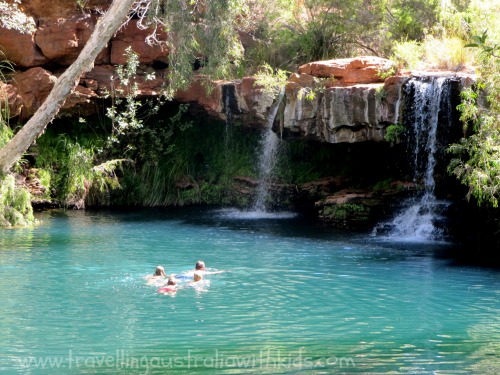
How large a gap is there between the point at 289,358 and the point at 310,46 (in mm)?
17020

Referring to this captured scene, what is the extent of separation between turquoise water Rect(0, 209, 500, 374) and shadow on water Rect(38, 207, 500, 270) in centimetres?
13

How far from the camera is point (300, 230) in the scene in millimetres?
19906

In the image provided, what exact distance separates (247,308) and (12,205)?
10.4 metres

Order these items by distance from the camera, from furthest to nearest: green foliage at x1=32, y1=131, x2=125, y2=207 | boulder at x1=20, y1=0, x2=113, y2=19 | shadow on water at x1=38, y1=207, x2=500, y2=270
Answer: green foliage at x1=32, y1=131, x2=125, y2=207 < boulder at x1=20, y1=0, x2=113, y2=19 < shadow on water at x1=38, y1=207, x2=500, y2=270

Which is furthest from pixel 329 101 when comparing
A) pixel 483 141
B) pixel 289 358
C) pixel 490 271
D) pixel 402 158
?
pixel 289 358

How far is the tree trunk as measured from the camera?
552 inches

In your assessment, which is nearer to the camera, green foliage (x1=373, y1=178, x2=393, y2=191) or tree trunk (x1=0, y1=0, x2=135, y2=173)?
tree trunk (x1=0, y1=0, x2=135, y2=173)

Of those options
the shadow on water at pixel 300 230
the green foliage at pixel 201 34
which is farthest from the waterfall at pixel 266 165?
the green foliage at pixel 201 34

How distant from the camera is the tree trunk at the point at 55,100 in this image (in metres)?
14.0

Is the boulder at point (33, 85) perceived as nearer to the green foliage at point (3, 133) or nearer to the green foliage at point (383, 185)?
the green foliage at point (3, 133)

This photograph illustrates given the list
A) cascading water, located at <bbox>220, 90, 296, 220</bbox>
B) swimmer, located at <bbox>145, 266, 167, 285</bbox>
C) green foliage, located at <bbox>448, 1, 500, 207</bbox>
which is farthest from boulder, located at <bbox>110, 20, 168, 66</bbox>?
swimmer, located at <bbox>145, 266, 167, 285</bbox>

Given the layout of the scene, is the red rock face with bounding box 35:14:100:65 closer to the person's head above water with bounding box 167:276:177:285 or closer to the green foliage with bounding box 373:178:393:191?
the green foliage with bounding box 373:178:393:191

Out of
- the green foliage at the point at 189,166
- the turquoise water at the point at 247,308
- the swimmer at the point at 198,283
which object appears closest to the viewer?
the turquoise water at the point at 247,308

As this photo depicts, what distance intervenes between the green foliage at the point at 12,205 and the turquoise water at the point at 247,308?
3.55ft
